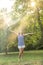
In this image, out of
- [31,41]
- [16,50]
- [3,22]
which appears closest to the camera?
[3,22]

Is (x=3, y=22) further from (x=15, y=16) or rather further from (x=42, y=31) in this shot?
(x=42, y=31)

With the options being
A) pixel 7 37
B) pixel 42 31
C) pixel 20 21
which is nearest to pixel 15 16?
pixel 20 21

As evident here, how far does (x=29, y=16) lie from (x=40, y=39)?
11.7 ft

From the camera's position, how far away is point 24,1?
1922cm

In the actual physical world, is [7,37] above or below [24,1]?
A: below

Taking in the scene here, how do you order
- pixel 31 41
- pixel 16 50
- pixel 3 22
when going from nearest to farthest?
pixel 3 22 < pixel 31 41 < pixel 16 50

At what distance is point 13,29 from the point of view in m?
19.5

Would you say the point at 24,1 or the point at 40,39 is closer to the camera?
the point at 24,1

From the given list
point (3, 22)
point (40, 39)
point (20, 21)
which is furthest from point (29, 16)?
point (40, 39)

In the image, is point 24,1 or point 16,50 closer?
point 24,1

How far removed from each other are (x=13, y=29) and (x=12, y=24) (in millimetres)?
433

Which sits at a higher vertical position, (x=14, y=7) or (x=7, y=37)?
(x=14, y=7)

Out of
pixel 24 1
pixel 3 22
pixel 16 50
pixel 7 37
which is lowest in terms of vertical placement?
pixel 16 50

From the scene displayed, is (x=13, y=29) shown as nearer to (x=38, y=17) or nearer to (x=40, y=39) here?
(x=38, y=17)
